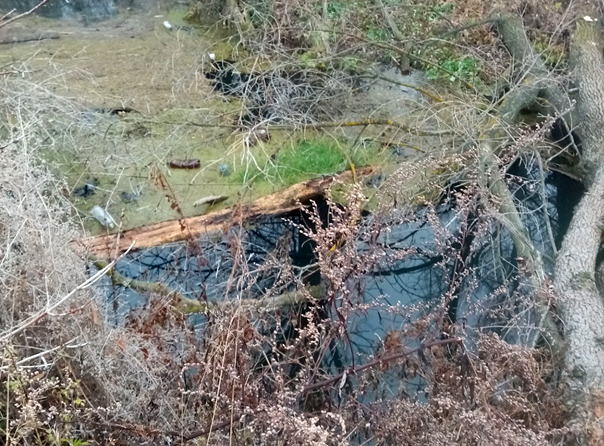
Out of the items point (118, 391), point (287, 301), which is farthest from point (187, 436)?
point (287, 301)

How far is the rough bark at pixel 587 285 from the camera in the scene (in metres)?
3.15

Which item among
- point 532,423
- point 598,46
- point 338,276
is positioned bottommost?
point 532,423

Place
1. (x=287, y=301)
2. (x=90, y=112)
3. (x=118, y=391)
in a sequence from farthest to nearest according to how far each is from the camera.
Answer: (x=90, y=112) < (x=287, y=301) < (x=118, y=391)

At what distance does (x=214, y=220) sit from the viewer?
481 cm

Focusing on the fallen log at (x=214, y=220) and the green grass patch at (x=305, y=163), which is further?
the green grass patch at (x=305, y=163)

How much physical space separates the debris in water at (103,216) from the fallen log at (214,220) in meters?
0.24

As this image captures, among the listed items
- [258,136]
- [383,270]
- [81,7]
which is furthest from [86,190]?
[81,7]

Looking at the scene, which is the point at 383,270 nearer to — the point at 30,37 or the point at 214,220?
the point at 214,220

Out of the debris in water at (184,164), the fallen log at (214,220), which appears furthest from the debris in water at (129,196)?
the fallen log at (214,220)

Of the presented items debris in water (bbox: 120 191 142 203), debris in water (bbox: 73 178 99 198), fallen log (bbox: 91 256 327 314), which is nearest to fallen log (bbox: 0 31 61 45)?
debris in water (bbox: 73 178 99 198)

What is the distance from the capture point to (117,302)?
3.62 meters

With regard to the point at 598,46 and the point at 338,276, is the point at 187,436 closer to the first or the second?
the point at 338,276

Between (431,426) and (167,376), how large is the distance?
122 centimetres

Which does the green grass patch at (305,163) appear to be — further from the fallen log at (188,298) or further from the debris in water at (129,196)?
the fallen log at (188,298)
